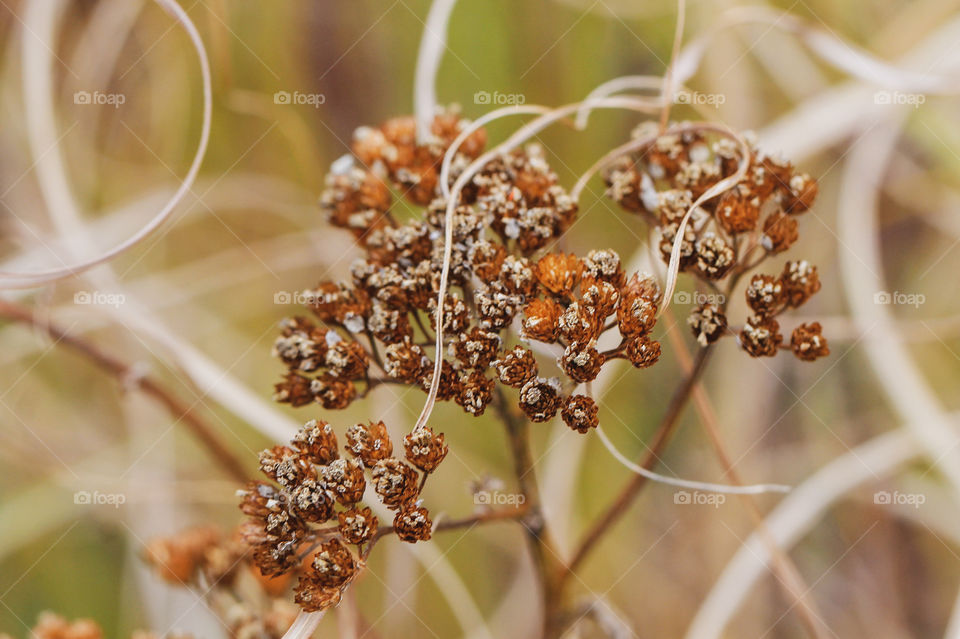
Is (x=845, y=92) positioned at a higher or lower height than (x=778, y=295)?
higher

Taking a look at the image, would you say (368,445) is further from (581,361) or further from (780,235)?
(780,235)

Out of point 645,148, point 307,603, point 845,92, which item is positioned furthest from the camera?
point 845,92

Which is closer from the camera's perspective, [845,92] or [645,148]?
[645,148]

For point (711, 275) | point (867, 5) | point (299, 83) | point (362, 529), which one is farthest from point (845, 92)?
point (362, 529)

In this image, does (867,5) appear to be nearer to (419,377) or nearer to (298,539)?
(419,377)

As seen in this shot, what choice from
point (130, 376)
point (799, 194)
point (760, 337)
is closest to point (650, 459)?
point (760, 337)

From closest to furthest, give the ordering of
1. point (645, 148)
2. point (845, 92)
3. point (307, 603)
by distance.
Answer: point (307, 603) < point (645, 148) < point (845, 92)

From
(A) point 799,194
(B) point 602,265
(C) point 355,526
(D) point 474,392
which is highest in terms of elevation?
(A) point 799,194
